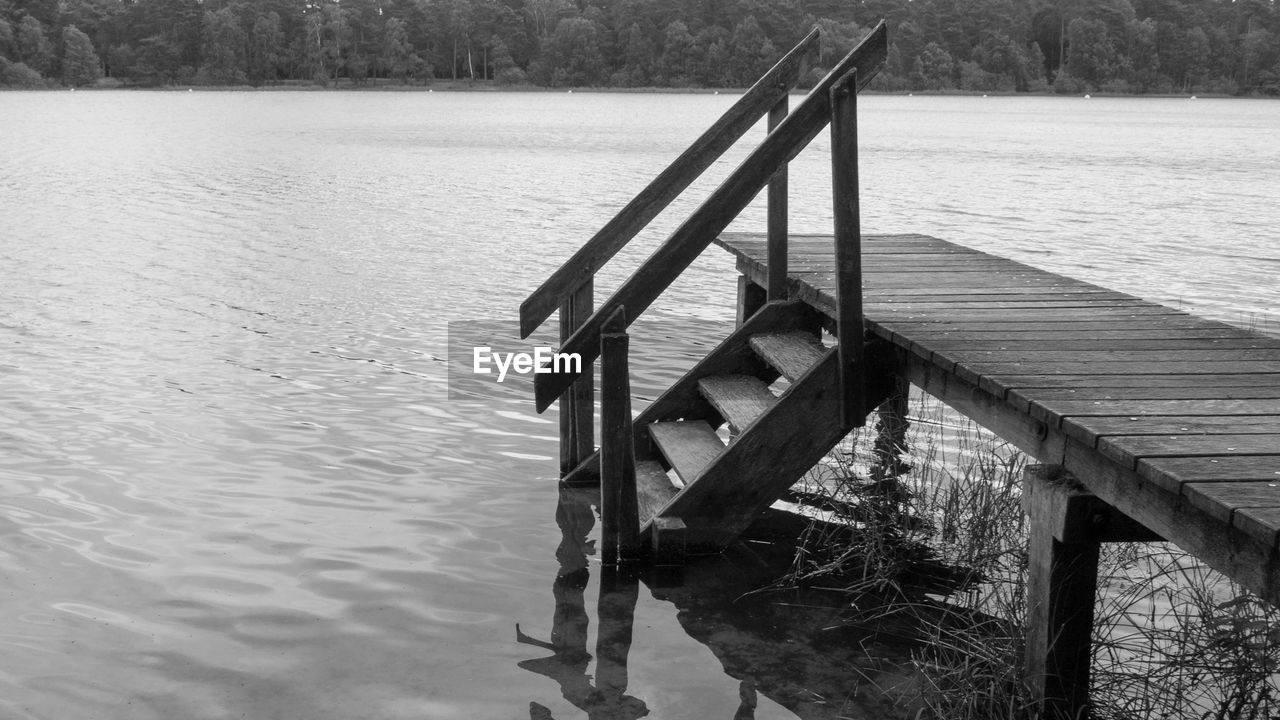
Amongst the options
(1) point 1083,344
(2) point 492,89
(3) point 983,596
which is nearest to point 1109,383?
(1) point 1083,344

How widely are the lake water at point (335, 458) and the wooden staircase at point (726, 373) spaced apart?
36 cm

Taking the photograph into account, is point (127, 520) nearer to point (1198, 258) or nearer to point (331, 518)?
point (331, 518)

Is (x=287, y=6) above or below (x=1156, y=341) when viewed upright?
above

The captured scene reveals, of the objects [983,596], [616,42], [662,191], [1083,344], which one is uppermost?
[616,42]

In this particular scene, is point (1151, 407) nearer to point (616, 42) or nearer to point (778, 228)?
point (778, 228)

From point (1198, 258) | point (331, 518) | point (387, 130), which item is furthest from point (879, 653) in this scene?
point (387, 130)

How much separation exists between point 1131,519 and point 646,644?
1972 millimetres

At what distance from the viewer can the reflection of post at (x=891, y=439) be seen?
270 inches

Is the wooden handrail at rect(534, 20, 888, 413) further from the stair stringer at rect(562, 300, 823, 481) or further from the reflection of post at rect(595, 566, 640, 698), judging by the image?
the stair stringer at rect(562, 300, 823, 481)

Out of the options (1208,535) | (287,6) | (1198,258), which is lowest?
(1198,258)

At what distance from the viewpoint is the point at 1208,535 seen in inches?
127

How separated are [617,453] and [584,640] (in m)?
0.82

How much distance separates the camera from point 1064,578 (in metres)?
3.97

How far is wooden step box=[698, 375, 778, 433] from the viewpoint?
232 inches
